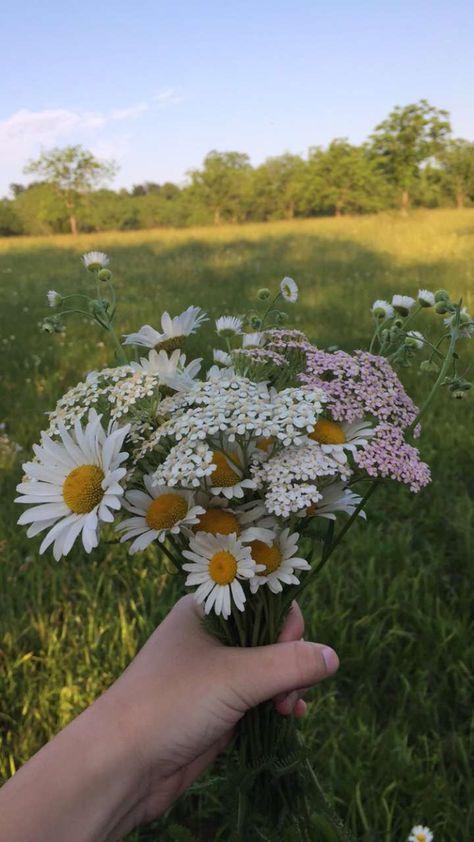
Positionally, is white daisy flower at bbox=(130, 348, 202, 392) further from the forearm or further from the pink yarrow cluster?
the forearm

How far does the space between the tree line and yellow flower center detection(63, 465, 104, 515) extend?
150 feet

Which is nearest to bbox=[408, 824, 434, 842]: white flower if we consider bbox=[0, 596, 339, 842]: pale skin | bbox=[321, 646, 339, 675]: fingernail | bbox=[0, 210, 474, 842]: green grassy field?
bbox=[0, 210, 474, 842]: green grassy field

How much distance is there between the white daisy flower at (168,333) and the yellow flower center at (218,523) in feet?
1.22

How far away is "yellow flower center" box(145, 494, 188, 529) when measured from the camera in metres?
0.99

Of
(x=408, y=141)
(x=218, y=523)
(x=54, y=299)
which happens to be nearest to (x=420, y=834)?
(x=218, y=523)

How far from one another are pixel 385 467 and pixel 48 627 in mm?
2055

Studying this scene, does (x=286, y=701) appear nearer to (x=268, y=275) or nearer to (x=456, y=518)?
(x=456, y=518)

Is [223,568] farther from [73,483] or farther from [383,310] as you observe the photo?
[383,310]

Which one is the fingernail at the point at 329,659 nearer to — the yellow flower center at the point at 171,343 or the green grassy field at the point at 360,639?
the green grassy field at the point at 360,639

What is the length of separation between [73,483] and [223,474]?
0.78 ft

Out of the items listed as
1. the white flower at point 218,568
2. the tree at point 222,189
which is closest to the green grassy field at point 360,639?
the white flower at point 218,568

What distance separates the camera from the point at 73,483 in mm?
975

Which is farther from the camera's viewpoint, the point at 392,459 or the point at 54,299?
the point at 54,299

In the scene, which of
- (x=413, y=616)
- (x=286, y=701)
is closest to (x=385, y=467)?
(x=286, y=701)
